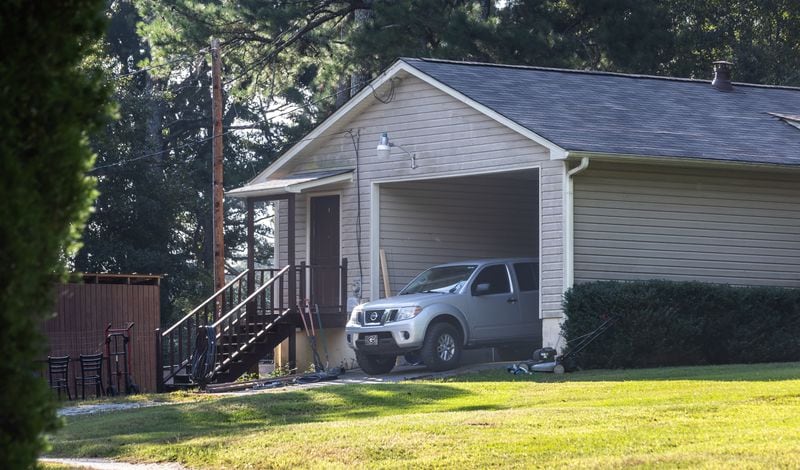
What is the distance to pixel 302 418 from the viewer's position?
48.8 ft

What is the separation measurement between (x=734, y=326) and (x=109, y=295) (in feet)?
41.0

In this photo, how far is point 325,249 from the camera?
2494 centimetres

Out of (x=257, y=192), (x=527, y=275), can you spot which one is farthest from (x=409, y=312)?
(x=257, y=192)

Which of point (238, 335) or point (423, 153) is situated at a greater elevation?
point (423, 153)

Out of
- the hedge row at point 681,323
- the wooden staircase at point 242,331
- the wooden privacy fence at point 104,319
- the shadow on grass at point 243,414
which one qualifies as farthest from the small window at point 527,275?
the wooden privacy fence at point 104,319

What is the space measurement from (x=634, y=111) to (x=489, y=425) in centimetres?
1184

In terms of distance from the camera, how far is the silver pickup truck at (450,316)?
20344 mm

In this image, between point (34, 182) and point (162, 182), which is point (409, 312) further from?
point (162, 182)

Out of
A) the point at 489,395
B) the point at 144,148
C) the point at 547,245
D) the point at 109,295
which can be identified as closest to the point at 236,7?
the point at 144,148

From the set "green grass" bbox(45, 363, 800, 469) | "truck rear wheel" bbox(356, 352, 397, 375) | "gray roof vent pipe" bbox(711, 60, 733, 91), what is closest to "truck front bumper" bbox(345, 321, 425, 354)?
"truck rear wheel" bbox(356, 352, 397, 375)

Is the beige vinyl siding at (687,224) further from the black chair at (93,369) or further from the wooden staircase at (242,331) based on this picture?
the black chair at (93,369)

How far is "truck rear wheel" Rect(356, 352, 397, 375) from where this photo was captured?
21250 mm

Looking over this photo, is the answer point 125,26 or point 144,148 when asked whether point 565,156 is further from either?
point 125,26

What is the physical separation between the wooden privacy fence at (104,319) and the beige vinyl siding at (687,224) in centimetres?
981
